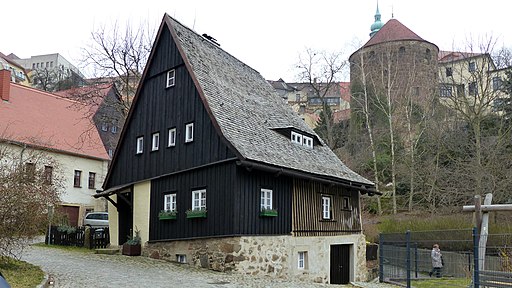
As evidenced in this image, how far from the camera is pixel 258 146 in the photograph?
18.5 metres

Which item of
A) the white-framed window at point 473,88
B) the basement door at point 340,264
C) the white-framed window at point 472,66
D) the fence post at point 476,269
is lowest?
the basement door at point 340,264

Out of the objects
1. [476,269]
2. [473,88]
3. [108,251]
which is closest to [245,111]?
[108,251]

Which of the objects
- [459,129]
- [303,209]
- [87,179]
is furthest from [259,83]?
[459,129]

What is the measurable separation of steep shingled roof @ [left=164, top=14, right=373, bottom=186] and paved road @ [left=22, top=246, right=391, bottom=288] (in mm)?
3872

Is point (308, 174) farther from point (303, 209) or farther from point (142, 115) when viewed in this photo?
point (142, 115)

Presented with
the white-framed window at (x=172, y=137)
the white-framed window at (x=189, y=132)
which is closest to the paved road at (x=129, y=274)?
the white-framed window at (x=172, y=137)

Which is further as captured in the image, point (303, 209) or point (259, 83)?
point (259, 83)

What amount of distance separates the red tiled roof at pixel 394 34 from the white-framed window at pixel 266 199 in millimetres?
48325

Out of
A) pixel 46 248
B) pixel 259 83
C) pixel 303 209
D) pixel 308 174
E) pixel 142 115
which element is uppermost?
pixel 259 83

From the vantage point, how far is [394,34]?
213 ft

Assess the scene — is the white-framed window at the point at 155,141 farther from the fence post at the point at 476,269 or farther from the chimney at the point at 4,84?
the chimney at the point at 4,84

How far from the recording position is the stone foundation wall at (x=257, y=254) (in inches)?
671

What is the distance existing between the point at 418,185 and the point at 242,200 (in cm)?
2469

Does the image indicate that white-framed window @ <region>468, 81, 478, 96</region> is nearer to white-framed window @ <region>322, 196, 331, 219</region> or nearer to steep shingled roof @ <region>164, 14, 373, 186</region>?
steep shingled roof @ <region>164, 14, 373, 186</region>
